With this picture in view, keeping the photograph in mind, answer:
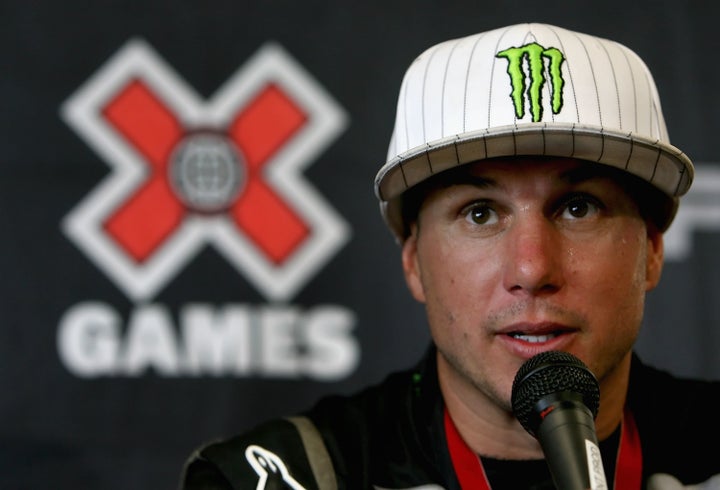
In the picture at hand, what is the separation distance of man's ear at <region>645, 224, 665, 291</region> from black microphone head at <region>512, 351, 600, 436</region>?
368 millimetres

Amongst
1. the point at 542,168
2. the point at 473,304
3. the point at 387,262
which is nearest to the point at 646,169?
the point at 542,168

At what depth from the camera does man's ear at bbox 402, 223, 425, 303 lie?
1141mm

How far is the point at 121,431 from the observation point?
1.51 m

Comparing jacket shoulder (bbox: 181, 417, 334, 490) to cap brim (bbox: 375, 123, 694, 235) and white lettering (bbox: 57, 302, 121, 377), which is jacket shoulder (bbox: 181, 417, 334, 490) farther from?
white lettering (bbox: 57, 302, 121, 377)

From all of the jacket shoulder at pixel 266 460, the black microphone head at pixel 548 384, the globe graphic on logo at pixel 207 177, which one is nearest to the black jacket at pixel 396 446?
the jacket shoulder at pixel 266 460

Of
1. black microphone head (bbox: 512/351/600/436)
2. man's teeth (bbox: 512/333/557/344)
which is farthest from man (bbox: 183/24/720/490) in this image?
black microphone head (bbox: 512/351/600/436)

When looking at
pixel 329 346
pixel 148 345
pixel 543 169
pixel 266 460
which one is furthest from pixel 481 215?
pixel 148 345

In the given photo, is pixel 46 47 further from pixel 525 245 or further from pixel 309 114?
pixel 525 245

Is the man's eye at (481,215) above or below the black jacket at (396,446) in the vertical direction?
above

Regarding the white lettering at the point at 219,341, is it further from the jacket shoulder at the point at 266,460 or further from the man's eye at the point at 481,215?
the man's eye at the point at 481,215

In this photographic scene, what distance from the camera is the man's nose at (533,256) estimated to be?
A: 3.06 feet

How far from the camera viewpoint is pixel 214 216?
1561 millimetres

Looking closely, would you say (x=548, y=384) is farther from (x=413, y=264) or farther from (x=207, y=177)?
(x=207, y=177)

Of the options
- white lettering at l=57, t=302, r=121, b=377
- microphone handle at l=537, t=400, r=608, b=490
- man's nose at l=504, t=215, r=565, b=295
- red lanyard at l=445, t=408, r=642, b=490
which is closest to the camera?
microphone handle at l=537, t=400, r=608, b=490
